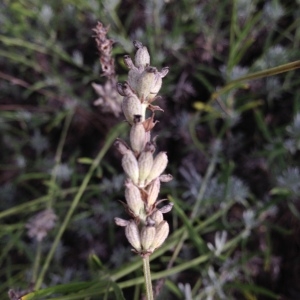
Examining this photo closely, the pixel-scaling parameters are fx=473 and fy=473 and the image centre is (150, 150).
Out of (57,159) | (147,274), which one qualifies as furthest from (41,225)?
(147,274)

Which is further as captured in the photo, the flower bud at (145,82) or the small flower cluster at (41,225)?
the small flower cluster at (41,225)

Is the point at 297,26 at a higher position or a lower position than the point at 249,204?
higher

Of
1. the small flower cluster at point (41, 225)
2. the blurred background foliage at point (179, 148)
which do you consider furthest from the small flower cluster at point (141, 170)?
the small flower cluster at point (41, 225)

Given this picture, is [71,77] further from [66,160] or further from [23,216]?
[23,216]

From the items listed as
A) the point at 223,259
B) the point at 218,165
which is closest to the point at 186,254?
the point at 223,259

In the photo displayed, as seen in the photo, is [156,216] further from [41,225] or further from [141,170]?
[41,225]

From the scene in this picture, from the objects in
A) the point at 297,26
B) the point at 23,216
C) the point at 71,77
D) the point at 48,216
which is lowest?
the point at 48,216

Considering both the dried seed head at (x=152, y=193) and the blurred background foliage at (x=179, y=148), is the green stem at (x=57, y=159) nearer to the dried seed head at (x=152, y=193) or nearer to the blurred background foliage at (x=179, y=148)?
the blurred background foliage at (x=179, y=148)
